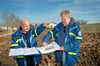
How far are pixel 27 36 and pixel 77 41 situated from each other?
3.55ft

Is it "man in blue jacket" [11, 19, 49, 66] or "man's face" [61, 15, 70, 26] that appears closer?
"man's face" [61, 15, 70, 26]

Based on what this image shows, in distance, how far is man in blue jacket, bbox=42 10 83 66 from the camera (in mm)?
2209

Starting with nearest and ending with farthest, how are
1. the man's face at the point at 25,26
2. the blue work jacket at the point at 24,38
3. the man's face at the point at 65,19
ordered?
the man's face at the point at 65,19
the man's face at the point at 25,26
the blue work jacket at the point at 24,38

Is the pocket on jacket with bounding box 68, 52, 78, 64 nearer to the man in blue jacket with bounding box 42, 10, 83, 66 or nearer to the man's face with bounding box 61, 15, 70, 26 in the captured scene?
the man in blue jacket with bounding box 42, 10, 83, 66

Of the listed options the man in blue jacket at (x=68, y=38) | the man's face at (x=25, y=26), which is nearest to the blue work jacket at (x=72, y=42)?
the man in blue jacket at (x=68, y=38)

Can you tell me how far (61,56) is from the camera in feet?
8.01

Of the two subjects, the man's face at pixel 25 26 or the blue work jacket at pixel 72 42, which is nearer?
the blue work jacket at pixel 72 42

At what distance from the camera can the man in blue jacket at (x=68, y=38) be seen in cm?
221

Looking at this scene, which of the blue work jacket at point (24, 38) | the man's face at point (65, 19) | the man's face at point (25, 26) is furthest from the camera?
the blue work jacket at point (24, 38)

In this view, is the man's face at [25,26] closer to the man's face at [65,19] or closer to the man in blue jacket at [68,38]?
the man in blue jacket at [68,38]

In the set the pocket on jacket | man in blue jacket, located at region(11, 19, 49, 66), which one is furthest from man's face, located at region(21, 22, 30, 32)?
the pocket on jacket

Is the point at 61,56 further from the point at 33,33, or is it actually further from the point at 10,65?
the point at 10,65

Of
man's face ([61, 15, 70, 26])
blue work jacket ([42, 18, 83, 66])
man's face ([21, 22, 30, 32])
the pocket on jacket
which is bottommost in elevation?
the pocket on jacket

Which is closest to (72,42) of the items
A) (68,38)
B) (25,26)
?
(68,38)
